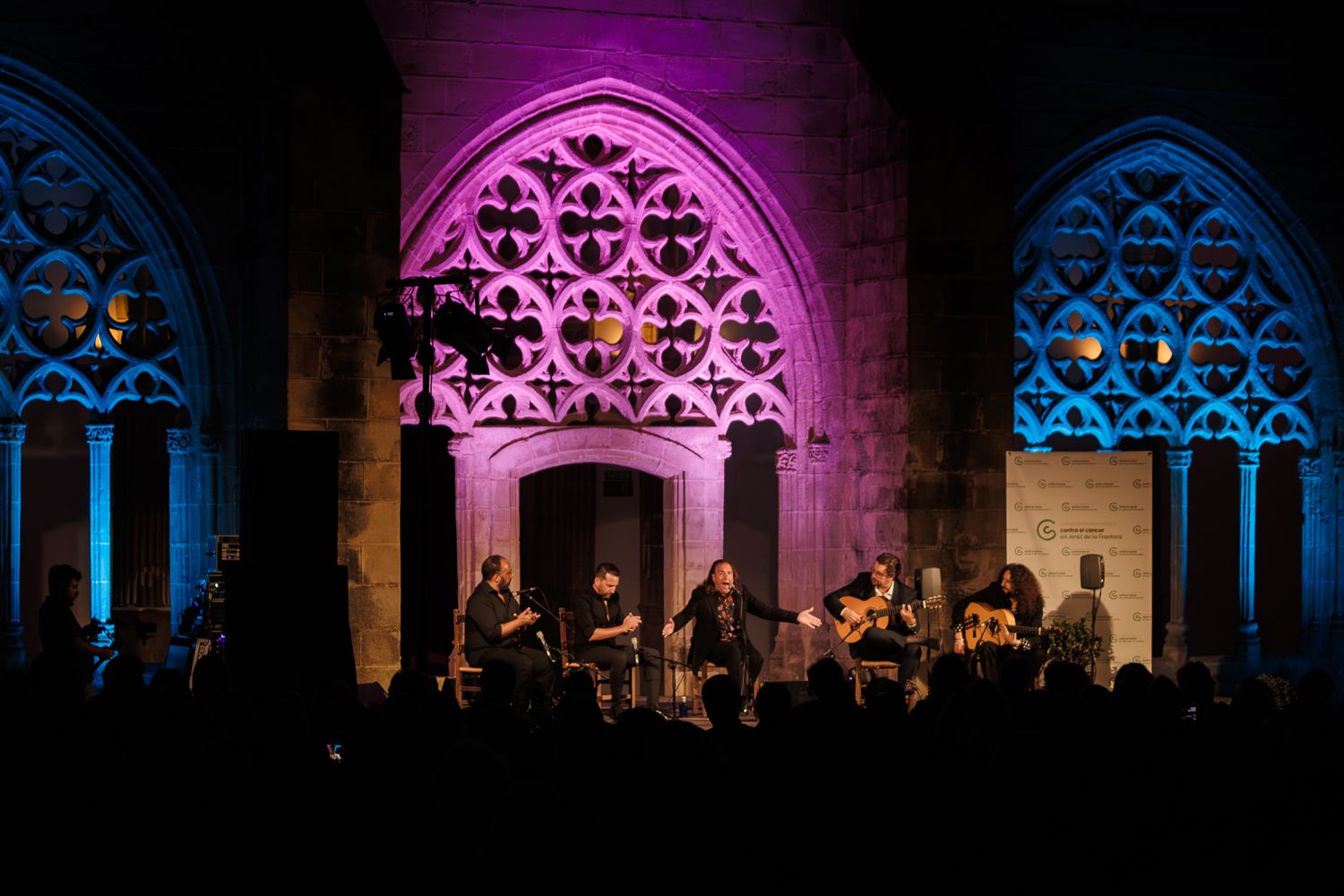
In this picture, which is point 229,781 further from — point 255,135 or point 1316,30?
point 1316,30

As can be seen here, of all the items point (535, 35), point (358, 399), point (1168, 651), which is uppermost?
point (535, 35)

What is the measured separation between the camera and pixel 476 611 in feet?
32.7

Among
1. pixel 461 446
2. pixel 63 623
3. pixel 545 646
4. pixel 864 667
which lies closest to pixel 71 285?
pixel 63 623

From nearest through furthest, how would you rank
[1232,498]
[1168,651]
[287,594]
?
[287,594], [1168,651], [1232,498]

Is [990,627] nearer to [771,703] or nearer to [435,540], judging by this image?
[435,540]

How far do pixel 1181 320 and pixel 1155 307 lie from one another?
0.25 m

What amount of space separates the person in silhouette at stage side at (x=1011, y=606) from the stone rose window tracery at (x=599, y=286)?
212 centimetres

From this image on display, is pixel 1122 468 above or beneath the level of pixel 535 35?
beneath

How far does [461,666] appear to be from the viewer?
10.5 meters

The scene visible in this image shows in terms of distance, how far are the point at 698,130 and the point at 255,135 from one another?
302 centimetres

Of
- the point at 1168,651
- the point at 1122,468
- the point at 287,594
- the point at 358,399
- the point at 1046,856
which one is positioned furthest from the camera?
the point at 1168,651

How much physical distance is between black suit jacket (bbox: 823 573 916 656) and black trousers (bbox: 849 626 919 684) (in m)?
0.06

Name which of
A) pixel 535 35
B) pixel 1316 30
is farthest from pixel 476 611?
pixel 1316 30

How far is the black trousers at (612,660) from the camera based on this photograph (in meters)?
10.4
